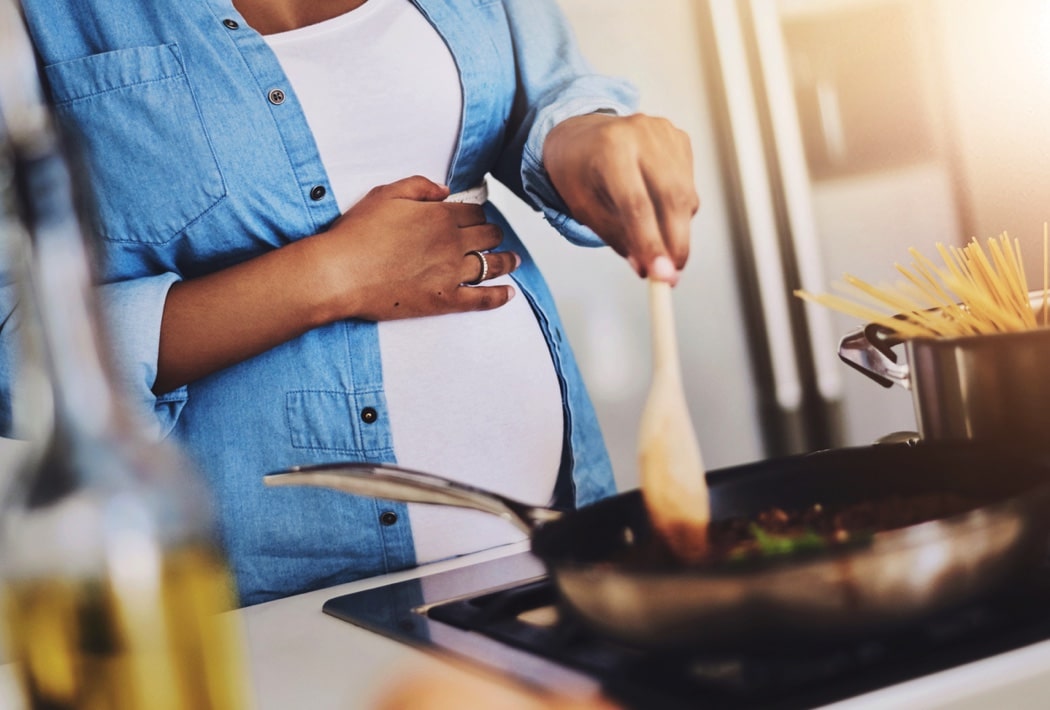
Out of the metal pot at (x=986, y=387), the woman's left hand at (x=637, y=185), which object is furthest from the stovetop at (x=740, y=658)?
the woman's left hand at (x=637, y=185)

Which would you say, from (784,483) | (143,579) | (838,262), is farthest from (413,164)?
(838,262)

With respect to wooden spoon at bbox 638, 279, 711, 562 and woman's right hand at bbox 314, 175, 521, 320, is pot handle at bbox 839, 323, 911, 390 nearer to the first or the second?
wooden spoon at bbox 638, 279, 711, 562

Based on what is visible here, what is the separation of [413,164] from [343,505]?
0.45 metres

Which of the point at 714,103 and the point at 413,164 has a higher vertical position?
the point at 714,103

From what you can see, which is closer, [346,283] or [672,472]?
[672,472]

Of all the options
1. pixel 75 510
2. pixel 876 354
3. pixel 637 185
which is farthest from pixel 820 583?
pixel 637 185

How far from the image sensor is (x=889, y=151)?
211cm

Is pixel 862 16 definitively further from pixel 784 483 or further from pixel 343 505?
pixel 784 483

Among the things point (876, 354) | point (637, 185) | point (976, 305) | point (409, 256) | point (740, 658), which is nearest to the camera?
point (740, 658)

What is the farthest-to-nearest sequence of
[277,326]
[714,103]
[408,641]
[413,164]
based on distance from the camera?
[714,103]
[413,164]
[277,326]
[408,641]

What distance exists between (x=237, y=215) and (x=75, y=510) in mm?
912

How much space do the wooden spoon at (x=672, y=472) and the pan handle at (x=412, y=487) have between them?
0.06 m

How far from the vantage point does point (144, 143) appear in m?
1.20

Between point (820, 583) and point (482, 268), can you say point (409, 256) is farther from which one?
point (820, 583)
